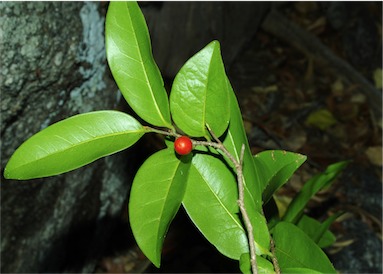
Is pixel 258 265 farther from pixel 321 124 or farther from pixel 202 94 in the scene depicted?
pixel 321 124

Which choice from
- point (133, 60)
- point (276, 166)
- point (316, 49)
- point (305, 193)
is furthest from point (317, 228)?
point (316, 49)

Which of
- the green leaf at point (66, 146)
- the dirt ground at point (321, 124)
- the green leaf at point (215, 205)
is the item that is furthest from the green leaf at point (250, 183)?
the dirt ground at point (321, 124)

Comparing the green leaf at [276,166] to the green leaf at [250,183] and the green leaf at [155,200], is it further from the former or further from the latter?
the green leaf at [155,200]

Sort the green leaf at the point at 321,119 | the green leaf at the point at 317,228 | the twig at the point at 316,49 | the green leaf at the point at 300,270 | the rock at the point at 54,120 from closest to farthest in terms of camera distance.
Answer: the green leaf at the point at 300,270, the rock at the point at 54,120, the green leaf at the point at 317,228, the green leaf at the point at 321,119, the twig at the point at 316,49

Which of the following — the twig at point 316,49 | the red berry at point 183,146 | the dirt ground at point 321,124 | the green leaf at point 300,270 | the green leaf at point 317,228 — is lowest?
the dirt ground at point 321,124

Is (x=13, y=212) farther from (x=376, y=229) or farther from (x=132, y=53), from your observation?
(x=376, y=229)

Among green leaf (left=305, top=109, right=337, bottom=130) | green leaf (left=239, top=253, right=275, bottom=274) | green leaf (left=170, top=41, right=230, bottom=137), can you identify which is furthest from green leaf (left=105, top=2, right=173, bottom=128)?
green leaf (left=305, top=109, right=337, bottom=130)

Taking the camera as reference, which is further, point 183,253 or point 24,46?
point 183,253

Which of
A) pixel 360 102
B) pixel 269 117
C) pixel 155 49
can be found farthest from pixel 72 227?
pixel 360 102
